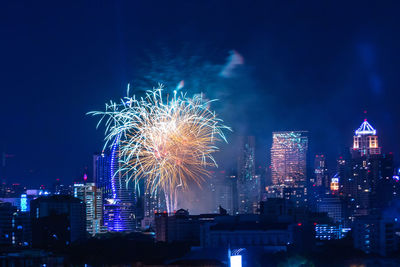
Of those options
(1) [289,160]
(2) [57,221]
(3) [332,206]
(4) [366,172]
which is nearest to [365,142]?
(4) [366,172]

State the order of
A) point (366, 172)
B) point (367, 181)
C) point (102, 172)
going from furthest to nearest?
1. point (102, 172)
2. point (366, 172)
3. point (367, 181)

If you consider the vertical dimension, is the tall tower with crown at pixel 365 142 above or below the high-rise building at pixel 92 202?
above

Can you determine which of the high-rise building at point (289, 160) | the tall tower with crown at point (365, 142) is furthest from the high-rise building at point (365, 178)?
the high-rise building at point (289, 160)

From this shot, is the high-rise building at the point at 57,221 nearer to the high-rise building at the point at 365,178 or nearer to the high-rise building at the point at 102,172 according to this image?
the high-rise building at the point at 102,172

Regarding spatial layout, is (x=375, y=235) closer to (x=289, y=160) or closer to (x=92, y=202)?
(x=92, y=202)

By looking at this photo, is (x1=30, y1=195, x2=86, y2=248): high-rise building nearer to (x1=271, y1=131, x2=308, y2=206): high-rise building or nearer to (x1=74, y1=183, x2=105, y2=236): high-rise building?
(x1=74, y1=183, x2=105, y2=236): high-rise building

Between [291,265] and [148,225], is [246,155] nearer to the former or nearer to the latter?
[148,225]

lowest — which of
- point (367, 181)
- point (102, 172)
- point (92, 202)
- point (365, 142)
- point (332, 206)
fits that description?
point (332, 206)
